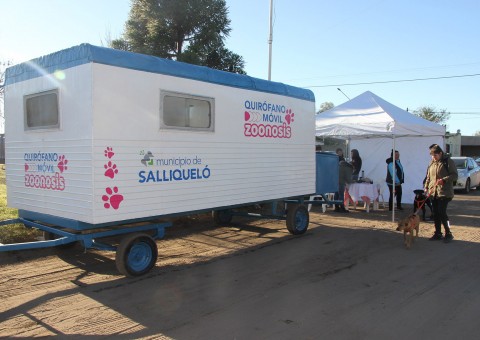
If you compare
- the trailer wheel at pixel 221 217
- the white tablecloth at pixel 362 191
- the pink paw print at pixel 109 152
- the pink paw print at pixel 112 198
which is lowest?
the trailer wheel at pixel 221 217

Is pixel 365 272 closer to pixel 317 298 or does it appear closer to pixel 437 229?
pixel 317 298

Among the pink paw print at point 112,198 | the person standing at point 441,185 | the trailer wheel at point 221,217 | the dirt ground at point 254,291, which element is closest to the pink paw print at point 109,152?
the pink paw print at point 112,198

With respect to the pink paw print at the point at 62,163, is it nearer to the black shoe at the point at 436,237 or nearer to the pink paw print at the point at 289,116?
the pink paw print at the point at 289,116

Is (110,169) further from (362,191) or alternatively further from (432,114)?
(432,114)

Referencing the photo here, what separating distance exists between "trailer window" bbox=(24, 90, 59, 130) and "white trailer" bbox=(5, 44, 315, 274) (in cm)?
1

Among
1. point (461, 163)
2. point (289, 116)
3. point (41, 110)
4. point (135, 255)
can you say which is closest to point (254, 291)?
point (135, 255)

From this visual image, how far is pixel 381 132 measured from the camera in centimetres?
1038

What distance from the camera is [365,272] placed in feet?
20.1

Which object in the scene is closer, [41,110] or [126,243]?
[126,243]

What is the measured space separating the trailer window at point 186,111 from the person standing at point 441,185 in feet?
14.4

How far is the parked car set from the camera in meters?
17.7

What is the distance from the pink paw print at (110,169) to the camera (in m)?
5.33

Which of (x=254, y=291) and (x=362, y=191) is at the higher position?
(x=362, y=191)

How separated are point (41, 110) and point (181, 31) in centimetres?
736
